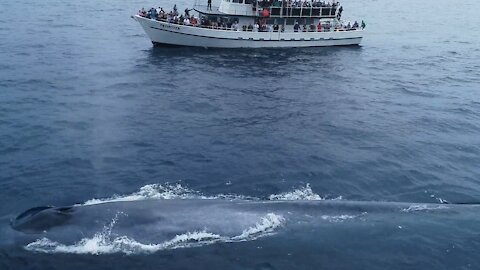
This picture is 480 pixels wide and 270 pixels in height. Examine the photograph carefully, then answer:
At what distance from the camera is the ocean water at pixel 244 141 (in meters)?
23.7

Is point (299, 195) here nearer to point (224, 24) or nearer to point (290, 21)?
point (224, 24)

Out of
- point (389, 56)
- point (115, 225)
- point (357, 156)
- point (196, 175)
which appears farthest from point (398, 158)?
point (389, 56)

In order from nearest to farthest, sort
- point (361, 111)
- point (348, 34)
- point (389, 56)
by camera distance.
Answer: point (361, 111) < point (389, 56) < point (348, 34)

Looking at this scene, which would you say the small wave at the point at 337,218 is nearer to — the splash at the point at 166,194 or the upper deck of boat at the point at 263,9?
the splash at the point at 166,194

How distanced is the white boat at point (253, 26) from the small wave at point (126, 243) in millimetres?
55867

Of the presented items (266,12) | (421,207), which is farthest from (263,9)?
(421,207)

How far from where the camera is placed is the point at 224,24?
79.8m

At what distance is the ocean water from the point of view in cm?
2373

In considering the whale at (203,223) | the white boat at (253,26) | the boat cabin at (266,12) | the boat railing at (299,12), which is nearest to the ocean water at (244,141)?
the whale at (203,223)

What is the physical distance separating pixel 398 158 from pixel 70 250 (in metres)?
25.6

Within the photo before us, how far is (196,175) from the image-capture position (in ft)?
110

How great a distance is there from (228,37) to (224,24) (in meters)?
2.74

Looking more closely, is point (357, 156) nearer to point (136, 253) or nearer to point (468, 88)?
point (136, 253)

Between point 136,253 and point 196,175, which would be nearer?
point 136,253
